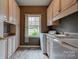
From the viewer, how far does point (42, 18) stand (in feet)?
25.2

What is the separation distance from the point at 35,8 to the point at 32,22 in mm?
839

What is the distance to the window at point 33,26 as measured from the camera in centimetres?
787

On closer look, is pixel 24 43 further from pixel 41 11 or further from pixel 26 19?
pixel 41 11

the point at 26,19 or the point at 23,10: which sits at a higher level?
the point at 23,10

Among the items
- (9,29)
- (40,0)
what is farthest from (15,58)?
(40,0)

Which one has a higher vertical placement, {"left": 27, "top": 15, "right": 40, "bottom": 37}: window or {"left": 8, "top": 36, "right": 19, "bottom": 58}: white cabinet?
{"left": 27, "top": 15, "right": 40, "bottom": 37}: window

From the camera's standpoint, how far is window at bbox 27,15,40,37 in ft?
25.8

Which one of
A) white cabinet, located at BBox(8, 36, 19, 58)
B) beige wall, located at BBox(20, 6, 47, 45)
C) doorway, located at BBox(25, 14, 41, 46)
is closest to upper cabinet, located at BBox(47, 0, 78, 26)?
white cabinet, located at BBox(8, 36, 19, 58)

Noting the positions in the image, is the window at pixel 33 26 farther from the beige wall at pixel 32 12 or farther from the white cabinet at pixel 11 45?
the white cabinet at pixel 11 45

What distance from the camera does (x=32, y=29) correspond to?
7926 millimetres

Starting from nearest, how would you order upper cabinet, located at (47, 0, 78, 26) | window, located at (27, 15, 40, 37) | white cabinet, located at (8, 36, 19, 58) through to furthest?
upper cabinet, located at (47, 0, 78, 26)
white cabinet, located at (8, 36, 19, 58)
window, located at (27, 15, 40, 37)

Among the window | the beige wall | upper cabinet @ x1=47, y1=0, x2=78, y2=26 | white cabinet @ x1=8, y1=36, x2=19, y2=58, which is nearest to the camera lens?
upper cabinet @ x1=47, y1=0, x2=78, y2=26

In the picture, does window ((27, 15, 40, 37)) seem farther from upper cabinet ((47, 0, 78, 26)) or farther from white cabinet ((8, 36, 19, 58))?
upper cabinet ((47, 0, 78, 26))

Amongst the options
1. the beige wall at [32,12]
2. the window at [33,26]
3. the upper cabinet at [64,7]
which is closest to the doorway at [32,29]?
the window at [33,26]
